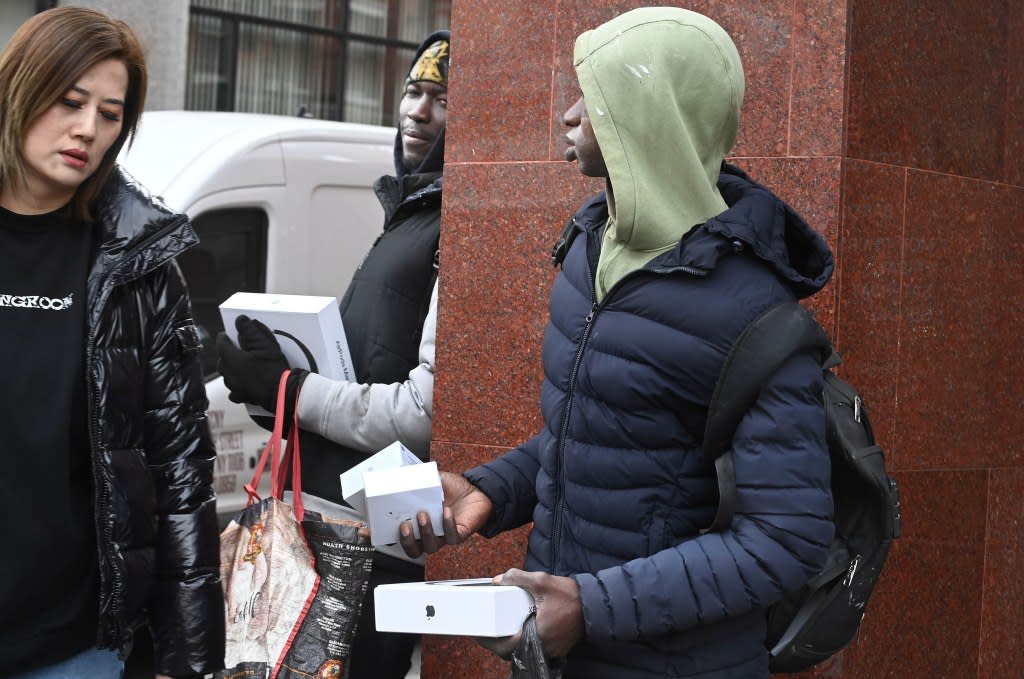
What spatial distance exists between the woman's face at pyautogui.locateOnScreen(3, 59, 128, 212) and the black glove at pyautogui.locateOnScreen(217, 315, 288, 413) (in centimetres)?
96

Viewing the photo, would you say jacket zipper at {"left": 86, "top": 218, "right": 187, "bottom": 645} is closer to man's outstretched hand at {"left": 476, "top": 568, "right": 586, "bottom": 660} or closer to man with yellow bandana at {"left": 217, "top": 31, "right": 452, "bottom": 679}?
man's outstretched hand at {"left": 476, "top": 568, "right": 586, "bottom": 660}

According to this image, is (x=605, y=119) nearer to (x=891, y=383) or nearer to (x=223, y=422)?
(x=891, y=383)

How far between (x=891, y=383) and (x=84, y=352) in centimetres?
206

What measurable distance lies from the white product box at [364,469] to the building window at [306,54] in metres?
13.5

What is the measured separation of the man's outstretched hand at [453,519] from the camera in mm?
2826

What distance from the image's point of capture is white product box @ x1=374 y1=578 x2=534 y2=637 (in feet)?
7.53

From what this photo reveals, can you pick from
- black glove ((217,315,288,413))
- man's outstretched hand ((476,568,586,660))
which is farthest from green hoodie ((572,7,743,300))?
black glove ((217,315,288,413))

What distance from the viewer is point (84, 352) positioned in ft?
9.30

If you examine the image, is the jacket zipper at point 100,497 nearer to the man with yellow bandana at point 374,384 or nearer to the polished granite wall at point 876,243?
the man with yellow bandana at point 374,384

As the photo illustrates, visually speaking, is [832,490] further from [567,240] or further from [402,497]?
[402,497]

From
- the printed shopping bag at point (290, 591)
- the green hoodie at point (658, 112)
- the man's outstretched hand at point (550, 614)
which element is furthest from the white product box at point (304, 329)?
the man's outstretched hand at point (550, 614)

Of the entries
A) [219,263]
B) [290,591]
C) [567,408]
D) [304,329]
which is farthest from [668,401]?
[219,263]

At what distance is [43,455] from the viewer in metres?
2.77

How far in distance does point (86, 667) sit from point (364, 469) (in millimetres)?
671
